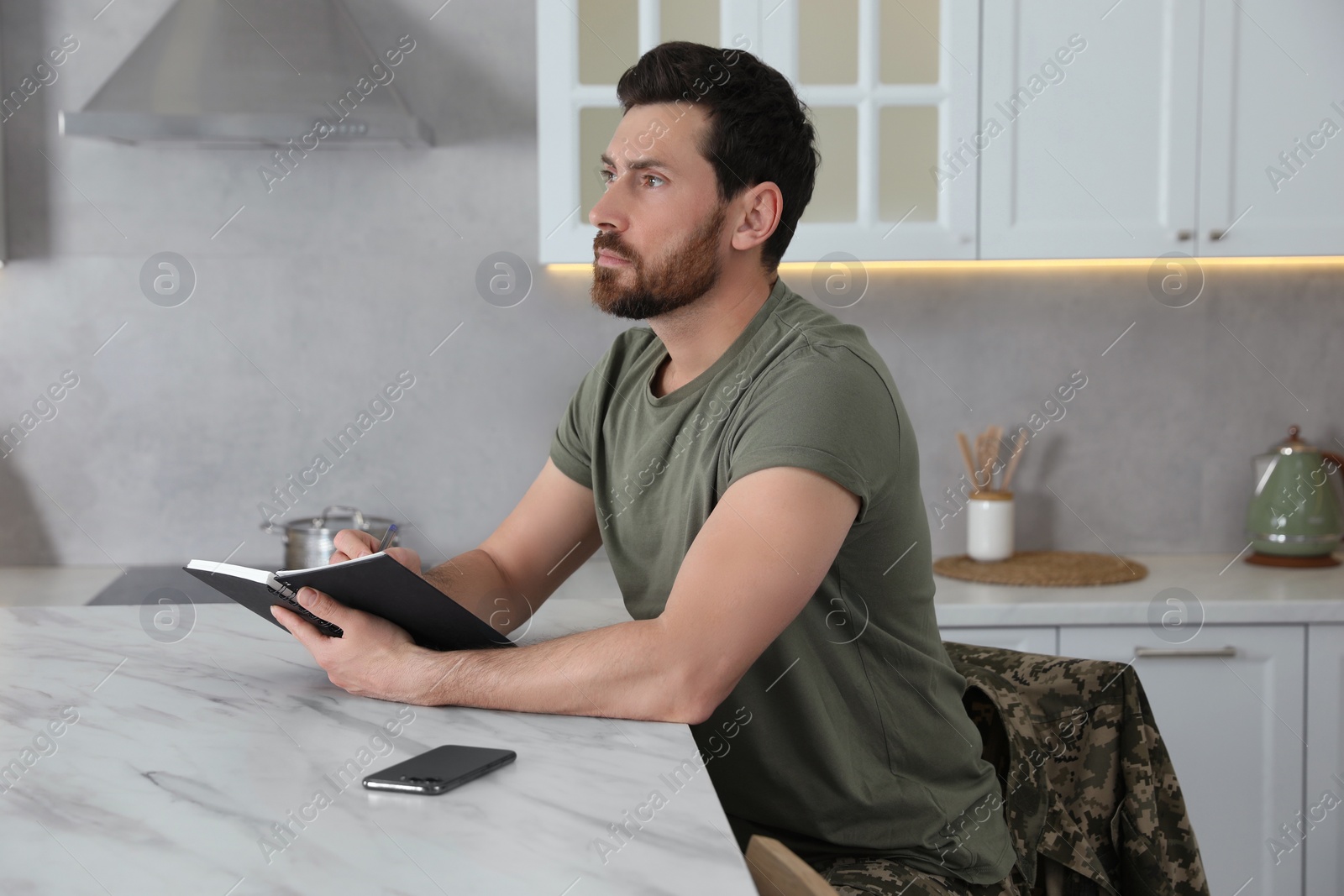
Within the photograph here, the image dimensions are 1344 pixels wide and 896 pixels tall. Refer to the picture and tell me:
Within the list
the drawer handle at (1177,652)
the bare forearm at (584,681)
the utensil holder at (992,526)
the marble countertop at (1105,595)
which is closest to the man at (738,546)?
the bare forearm at (584,681)

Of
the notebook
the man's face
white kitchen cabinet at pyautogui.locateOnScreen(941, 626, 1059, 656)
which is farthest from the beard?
white kitchen cabinet at pyautogui.locateOnScreen(941, 626, 1059, 656)

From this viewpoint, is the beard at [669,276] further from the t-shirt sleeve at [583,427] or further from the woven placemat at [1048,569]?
the woven placemat at [1048,569]

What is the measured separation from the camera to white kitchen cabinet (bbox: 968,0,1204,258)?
228 cm

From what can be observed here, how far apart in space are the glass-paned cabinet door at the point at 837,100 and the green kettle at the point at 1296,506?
2.84 ft

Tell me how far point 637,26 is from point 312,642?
60.9 inches

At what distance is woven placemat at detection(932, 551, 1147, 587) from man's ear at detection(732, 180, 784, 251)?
1101mm

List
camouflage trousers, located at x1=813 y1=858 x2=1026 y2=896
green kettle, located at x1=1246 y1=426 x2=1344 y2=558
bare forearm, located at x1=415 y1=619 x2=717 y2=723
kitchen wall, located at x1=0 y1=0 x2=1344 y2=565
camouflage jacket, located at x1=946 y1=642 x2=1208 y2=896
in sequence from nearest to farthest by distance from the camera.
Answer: bare forearm, located at x1=415 y1=619 x2=717 y2=723 → camouflage trousers, located at x1=813 y1=858 x2=1026 y2=896 → camouflage jacket, located at x1=946 y1=642 x2=1208 y2=896 → green kettle, located at x1=1246 y1=426 x2=1344 y2=558 → kitchen wall, located at x1=0 y1=0 x2=1344 y2=565

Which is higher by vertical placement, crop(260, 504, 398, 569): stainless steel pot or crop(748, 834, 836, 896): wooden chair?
crop(748, 834, 836, 896): wooden chair

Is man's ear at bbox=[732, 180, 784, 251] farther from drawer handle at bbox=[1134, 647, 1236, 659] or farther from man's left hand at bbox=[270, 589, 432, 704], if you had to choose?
drawer handle at bbox=[1134, 647, 1236, 659]

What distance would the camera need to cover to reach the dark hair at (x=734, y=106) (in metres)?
1.52

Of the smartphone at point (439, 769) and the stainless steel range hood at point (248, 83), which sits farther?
the stainless steel range hood at point (248, 83)

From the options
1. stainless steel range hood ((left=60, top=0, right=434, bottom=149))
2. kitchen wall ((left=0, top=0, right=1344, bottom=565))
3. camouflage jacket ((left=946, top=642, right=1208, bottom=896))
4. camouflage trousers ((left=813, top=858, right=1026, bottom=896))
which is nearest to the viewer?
camouflage trousers ((left=813, top=858, right=1026, bottom=896))

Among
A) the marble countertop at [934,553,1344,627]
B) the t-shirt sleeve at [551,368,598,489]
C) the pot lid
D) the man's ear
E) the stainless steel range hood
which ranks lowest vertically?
the marble countertop at [934,553,1344,627]

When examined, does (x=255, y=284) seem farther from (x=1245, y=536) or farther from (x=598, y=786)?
(x=1245, y=536)
